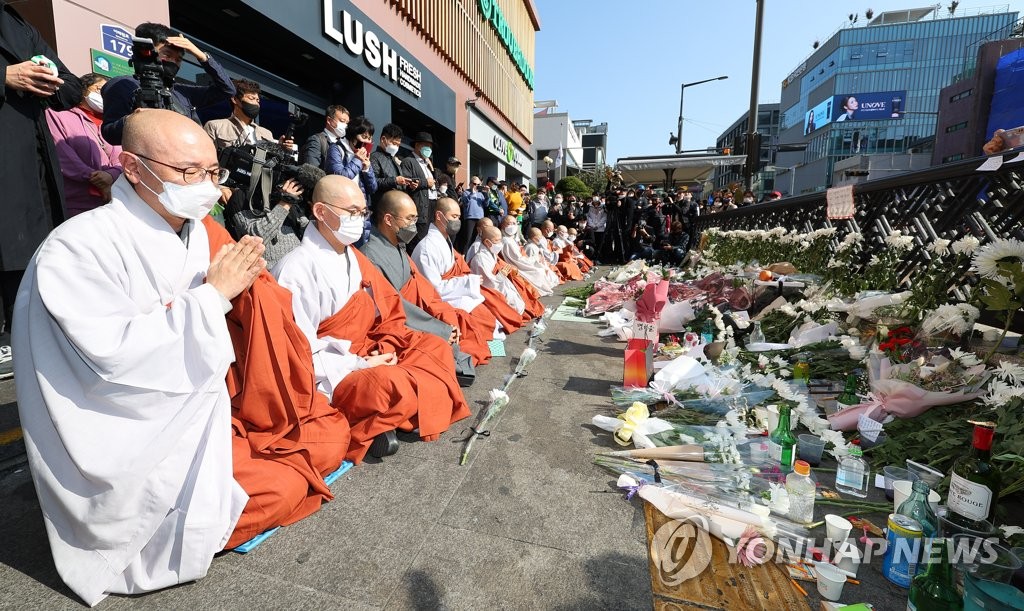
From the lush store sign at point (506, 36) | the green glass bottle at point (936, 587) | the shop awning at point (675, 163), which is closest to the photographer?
the green glass bottle at point (936, 587)

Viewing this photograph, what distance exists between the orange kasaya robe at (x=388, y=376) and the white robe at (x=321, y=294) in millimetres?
65

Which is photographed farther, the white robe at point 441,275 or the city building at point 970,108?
the city building at point 970,108

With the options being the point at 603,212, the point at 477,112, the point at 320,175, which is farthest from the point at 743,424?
the point at 477,112

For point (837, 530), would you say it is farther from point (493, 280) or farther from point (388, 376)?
point (493, 280)

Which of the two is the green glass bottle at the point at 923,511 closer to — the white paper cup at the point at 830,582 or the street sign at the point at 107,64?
the white paper cup at the point at 830,582

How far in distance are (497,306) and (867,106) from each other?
62.7m

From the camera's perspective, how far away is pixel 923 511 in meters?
1.86

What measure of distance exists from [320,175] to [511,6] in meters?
19.8

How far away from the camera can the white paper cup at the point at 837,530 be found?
1944mm

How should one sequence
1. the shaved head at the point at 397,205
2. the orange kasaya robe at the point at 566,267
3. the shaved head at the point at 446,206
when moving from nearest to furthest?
the shaved head at the point at 397,205, the shaved head at the point at 446,206, the orange kasaya robe at the point at 566,267

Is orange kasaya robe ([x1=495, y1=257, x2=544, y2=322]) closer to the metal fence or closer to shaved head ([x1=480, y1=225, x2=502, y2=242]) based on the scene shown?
shaved head ([x1=480, y1=225, x2=502, y2=242])

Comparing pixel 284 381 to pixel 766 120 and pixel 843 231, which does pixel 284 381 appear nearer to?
pixel 843 231

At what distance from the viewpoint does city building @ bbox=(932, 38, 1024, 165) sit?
25969 millimetres

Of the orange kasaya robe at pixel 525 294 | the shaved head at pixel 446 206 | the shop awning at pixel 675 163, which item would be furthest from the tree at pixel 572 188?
the shaved head at pixel 446 206
